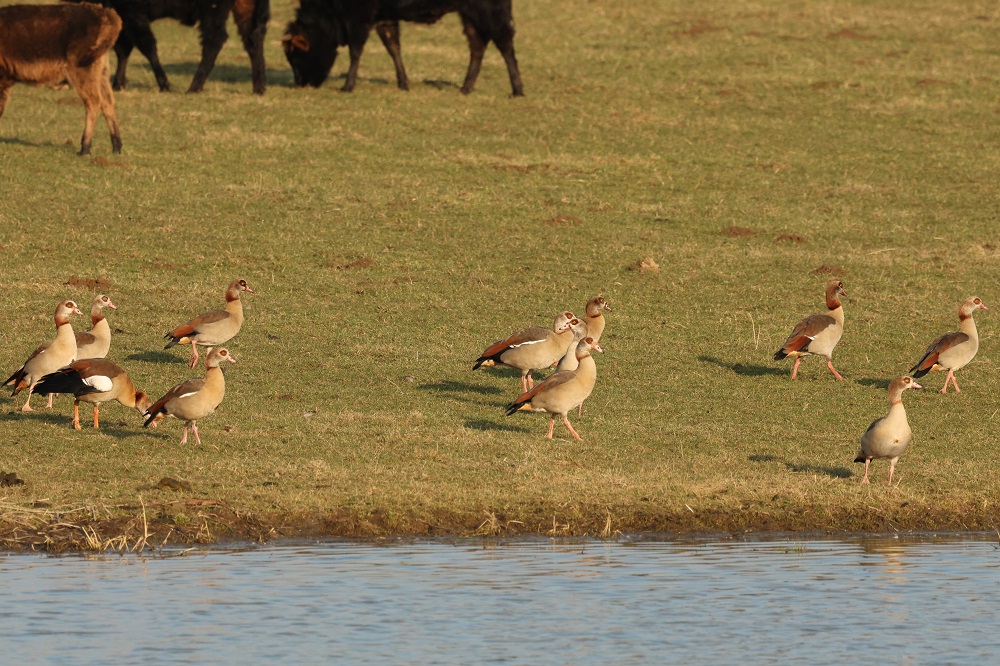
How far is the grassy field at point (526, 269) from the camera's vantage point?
12703mm

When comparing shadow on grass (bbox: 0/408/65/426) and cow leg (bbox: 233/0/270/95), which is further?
cow leg (bbox: 233/0/270/95)

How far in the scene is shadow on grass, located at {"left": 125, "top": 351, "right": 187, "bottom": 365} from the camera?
1714 cm

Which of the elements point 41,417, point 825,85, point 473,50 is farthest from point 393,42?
point 41,417

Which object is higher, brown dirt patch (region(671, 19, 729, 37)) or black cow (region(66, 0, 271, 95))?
brown dirt patch (region(671, 19, 729, 37))

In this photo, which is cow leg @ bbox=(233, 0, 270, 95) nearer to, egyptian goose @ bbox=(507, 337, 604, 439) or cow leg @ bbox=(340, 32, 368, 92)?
cow leg @ bbox=(340, 32, 368, 92)

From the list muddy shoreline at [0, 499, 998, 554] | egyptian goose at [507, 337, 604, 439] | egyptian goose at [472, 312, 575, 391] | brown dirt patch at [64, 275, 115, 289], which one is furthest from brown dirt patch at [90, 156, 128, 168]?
muddy shoreline at [0, 499, 998, 554]

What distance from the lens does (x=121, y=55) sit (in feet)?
102

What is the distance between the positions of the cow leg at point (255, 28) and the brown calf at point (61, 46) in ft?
17.7

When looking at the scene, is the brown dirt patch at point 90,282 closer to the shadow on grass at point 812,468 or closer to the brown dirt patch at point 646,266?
the brown dirt patch at point 646,266

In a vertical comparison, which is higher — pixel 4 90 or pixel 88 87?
pixel 88 87

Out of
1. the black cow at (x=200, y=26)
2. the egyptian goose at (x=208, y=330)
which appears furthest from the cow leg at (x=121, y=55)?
the egyptian goose at (x=208, y=330)

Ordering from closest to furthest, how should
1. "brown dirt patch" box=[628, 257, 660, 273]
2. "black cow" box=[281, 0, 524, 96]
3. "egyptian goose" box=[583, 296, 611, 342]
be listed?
"egyptian goose" box=[583, 296, 611, 342]
"brown dirt patch" box=[628, 257, 660, 273]
"black cow" box=[281, 0, 524, 96]

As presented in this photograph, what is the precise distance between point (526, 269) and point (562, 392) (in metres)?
7.91

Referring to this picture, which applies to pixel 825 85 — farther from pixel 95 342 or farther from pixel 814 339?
pixel 95 342
